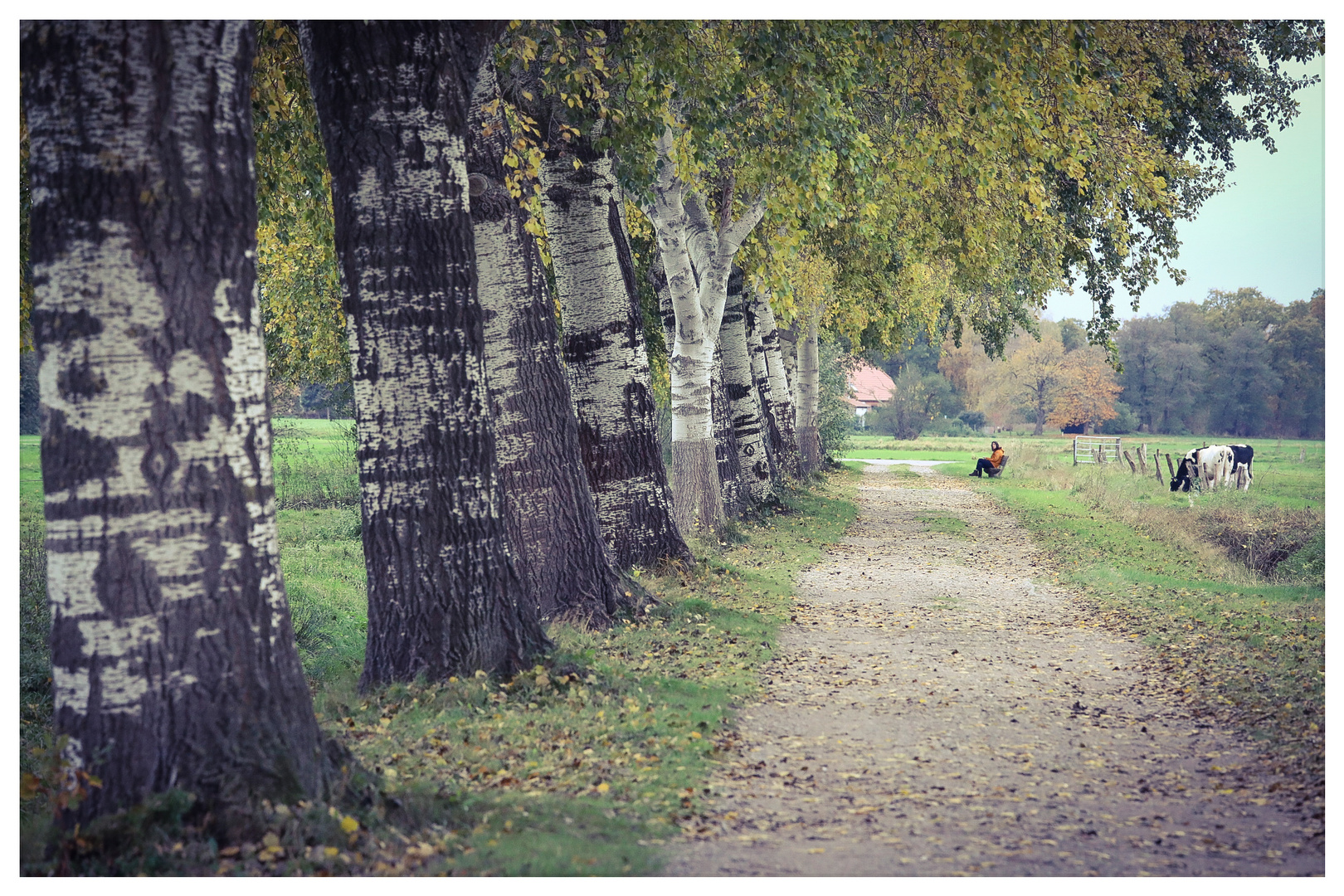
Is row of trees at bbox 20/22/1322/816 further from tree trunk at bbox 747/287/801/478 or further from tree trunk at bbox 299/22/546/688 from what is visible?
tree trunk at bbox 747/287/801/478

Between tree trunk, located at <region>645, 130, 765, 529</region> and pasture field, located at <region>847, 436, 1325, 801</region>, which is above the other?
tree trunk, located at <region>645, 130, 765, 529</region>

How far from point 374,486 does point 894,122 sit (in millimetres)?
9536

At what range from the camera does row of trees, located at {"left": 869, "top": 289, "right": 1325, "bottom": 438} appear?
9852mm

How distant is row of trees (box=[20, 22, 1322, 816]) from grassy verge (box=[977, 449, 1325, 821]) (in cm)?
380

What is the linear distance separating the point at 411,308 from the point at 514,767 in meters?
2.79

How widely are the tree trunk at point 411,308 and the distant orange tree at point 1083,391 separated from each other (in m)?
60.3

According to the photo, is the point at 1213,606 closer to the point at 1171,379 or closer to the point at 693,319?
the point at 693,319

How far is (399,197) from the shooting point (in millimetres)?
6406

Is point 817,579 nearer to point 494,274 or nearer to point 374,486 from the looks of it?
point 494,274

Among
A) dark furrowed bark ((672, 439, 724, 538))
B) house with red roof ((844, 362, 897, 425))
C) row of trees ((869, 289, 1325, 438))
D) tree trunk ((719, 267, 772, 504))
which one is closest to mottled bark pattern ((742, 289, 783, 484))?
tree trunk ((719, 267, 772, 504))

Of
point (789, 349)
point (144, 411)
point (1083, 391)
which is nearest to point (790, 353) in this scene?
point (789, 349)

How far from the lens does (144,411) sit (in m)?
4.09

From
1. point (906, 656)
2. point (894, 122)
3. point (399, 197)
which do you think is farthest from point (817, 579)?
point (399, 197)

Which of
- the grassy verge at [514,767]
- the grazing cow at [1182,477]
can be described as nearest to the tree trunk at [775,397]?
the grazing cow at [1182,477]
